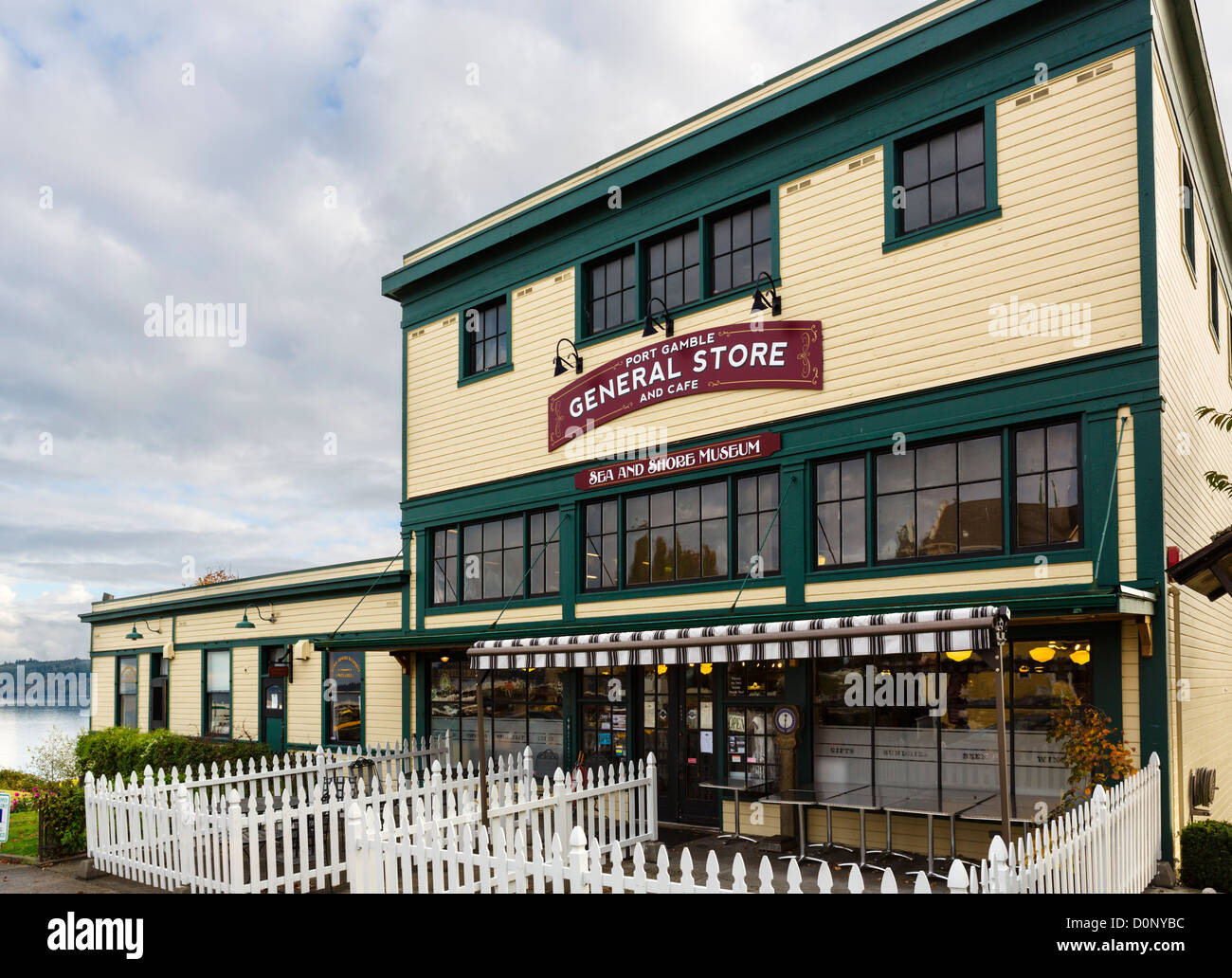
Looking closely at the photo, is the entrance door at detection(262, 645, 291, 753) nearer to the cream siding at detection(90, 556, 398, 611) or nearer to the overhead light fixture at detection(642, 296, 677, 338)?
the cream siding at detection(90, 556, 398, 611)

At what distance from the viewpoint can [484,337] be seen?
2012 cm

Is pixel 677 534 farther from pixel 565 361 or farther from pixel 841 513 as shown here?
pixel 565 361

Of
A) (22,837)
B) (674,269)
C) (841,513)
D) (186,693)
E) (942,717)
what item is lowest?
(22,837)

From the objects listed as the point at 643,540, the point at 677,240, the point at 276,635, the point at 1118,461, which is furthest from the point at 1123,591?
the point at 276,635

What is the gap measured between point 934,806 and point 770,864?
349cm

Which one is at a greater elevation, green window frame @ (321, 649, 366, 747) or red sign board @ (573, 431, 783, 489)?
red sign board @ (573, 431, 783, 489)

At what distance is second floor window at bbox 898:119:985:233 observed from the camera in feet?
43.5

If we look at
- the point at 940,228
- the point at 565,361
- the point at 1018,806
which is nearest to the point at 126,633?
the point at 565,361

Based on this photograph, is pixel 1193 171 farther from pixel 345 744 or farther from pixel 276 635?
pixel 276 635

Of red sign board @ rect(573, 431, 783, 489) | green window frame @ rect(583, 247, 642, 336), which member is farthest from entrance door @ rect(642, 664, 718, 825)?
green window frame @ rect(583, 247, 642, 336)

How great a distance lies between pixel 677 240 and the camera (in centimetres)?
1684

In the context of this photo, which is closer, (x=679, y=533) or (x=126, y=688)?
(x=679, y=533)

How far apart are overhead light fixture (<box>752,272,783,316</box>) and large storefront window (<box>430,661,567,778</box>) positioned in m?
7.16

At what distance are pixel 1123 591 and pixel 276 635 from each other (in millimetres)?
19487
